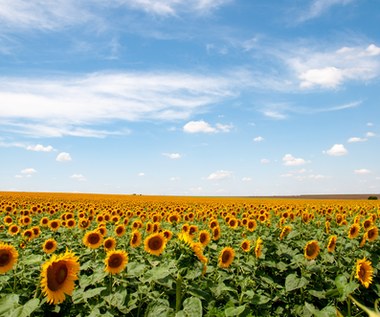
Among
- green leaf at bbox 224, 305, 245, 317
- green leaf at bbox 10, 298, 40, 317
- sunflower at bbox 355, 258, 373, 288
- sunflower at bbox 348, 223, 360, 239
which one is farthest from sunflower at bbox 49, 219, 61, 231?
sunflower at bbox 355, 258, 373, 288

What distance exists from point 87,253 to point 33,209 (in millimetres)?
9854

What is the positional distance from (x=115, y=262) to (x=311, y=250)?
3725mm

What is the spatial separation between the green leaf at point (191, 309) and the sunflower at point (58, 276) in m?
1.25

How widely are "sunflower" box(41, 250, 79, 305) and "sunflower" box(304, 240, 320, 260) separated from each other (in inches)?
178

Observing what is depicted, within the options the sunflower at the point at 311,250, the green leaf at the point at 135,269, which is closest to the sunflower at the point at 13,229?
the green leaf at the point at 135,269

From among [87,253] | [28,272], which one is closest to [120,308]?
[28,272]

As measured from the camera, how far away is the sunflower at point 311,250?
23.8ft

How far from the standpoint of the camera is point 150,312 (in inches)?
163

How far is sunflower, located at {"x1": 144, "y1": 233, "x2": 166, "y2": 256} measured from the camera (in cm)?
685

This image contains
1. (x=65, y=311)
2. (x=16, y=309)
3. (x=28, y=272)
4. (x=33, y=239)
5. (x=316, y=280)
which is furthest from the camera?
(x=33, y=239)

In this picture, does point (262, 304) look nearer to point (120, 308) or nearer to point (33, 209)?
point (120, 308)

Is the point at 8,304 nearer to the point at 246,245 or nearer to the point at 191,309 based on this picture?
Result: the point at 191,309

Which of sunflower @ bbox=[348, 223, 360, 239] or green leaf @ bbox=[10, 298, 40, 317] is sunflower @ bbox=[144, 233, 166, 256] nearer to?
green leaf @ bbox=[10, 298, 40, 317]

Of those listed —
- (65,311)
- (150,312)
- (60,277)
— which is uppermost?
(60,277)
